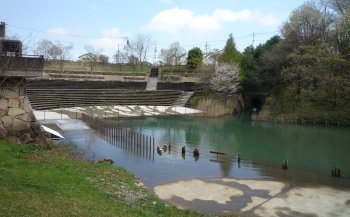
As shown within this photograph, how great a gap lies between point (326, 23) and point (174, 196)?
136ft

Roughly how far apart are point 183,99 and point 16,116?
35.9 metres

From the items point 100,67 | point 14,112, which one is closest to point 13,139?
point 14,112

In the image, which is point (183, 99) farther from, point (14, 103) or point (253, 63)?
point (14, 103)

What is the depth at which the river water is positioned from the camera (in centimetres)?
2016

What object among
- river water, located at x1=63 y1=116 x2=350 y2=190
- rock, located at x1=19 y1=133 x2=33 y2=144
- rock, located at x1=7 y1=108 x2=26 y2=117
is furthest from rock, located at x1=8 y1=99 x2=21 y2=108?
river water, located at x1=63 y1=116 x2=350 y2=190

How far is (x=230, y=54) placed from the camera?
199 feet

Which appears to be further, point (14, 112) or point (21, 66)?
point (14, 112)

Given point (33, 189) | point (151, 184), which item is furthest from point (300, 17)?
point (33, 189)

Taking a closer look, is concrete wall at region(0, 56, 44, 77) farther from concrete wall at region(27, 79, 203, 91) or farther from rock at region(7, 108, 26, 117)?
concrete wall at region(27, 79, 203, 91)

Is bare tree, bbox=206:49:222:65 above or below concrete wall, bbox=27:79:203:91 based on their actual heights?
above

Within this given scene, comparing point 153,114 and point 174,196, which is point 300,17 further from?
point 174,196

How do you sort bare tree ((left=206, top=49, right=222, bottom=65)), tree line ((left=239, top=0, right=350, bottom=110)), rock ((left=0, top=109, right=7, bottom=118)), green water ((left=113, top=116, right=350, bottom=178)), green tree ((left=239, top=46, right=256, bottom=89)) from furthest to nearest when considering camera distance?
1. bare tree ((left=206, top=49, right=222, bottom=65))
2. green tree ((left=239, top=46, right=256, bottom=89))
3. tree line ((left=239, top=0, right=350, bottom=110))
4. green water ((left=113, top=116, right=350, bottom=178))
5. rock ((left=0, top=109, right=7, bottom=118))

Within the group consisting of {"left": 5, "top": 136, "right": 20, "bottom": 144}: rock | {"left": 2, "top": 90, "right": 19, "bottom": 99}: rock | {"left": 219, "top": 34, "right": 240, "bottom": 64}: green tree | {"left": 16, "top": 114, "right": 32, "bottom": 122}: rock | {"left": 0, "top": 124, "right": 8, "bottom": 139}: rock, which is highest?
{"left": 219, "top": 34, "right": 240, "bottom": 64}: green tree

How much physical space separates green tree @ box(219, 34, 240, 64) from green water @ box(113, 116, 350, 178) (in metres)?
16.1
